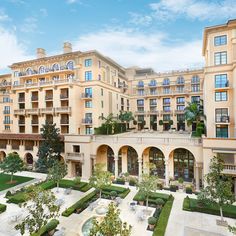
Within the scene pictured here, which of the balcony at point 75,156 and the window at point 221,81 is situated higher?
the window at point 221,81

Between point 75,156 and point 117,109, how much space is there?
20009mm

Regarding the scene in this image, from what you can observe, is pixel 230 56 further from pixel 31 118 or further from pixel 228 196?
pixel 31 118

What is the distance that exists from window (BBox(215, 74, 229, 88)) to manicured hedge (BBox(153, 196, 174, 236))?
60.0ft

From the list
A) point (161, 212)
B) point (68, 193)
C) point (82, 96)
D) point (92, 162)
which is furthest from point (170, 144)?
point (82, 96)

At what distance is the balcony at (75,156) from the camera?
34.2 metres

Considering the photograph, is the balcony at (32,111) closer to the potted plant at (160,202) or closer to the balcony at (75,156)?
the balcony at (75,156)

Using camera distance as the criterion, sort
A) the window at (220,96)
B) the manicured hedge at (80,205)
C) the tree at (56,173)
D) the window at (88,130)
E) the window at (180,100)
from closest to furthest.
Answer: the manicured hedge at (80,205), the tree at (56,173), the window at (220,96), the window at (88,130), the window at (180,100)

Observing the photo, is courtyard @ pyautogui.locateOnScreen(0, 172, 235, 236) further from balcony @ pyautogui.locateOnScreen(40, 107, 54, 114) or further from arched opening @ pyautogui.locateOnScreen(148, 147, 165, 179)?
balcony @ pyautogui.locateOnScreen(40, 107, 54, 114)

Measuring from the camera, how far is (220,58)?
28.9 meters

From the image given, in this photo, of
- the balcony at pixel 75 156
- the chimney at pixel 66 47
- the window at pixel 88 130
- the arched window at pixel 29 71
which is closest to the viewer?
the balcony at pixel 75 156

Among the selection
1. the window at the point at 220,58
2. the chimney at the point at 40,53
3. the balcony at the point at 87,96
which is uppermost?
the chimney at the point at 40,53

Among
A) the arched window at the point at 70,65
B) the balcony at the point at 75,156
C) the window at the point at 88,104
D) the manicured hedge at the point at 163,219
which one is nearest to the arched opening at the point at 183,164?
the manicured hedge at the point at 163,219

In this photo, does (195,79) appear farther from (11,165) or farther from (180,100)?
(11,165)

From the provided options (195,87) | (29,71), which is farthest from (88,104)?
(195,87)
